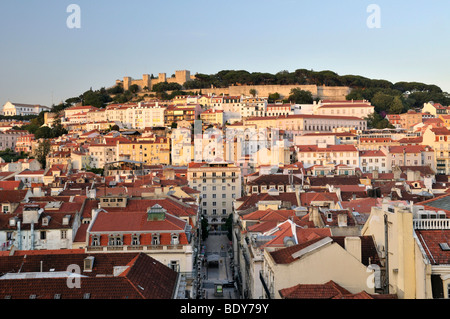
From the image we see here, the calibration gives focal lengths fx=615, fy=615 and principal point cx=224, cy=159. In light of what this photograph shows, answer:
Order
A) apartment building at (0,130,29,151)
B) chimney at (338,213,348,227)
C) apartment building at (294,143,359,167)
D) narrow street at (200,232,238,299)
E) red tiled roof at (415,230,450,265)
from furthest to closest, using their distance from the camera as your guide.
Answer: apartment building at (0,130,29,151) → apartment building at (294,143,359,167) → narrow street at (200,232,238,299) → chimney at (338,213,348,227) → red tiled roof at (415,230,450,265)

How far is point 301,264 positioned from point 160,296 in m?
4.18

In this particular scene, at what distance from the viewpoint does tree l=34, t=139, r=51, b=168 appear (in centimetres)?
10475

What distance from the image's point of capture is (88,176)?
Result: 7200cm

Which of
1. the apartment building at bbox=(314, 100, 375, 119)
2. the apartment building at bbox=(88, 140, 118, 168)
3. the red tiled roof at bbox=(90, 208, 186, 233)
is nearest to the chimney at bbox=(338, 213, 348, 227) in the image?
the red tiled roof at bbox=(90, 208, 186, 233)

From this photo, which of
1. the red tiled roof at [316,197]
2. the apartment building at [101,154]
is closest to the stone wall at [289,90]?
the apartment building at [101,154]

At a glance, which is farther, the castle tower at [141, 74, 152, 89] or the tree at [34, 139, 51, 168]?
the castle tower at [141, 74, 152, 89]

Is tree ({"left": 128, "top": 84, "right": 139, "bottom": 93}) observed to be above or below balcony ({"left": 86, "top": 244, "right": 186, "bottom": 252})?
above

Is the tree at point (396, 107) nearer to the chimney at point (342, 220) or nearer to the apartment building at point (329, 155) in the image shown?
the apartment building at point (329, 155)

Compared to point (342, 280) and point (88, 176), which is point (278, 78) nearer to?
point (88, 176)

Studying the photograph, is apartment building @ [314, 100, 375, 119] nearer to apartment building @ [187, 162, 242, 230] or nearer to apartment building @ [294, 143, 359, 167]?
apartment building @ [294, 143, 359, 167]

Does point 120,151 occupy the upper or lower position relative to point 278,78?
lower

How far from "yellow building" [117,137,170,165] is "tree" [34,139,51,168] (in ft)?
50.1

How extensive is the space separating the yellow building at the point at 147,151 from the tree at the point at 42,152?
601 inches
